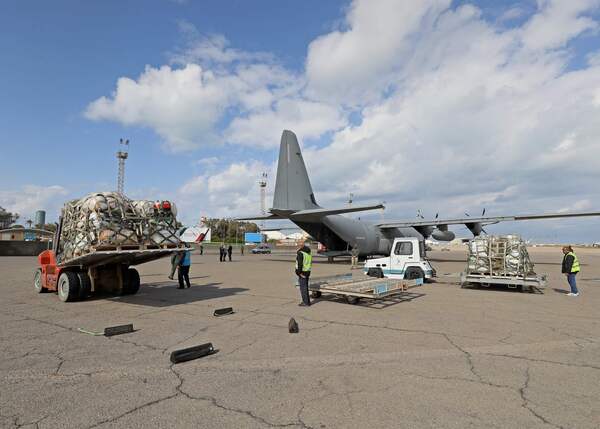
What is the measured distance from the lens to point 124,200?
10.3 m

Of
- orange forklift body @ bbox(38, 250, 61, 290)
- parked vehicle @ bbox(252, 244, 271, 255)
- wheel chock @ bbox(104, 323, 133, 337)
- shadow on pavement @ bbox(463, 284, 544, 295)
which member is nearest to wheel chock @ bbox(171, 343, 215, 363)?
wheel chock @ bbox(104, 323, 133, 337)

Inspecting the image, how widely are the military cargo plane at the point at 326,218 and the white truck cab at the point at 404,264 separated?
4666 millimetres

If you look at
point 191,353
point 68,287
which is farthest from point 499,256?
point 68,287

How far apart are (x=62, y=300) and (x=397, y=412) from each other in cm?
1050

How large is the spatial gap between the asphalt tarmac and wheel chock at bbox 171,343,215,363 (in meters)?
0.13

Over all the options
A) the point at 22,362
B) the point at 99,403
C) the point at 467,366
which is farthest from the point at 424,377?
the point at 22,362

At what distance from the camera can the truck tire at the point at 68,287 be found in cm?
1035

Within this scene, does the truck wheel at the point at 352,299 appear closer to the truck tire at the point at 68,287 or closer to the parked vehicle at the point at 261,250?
the truck tire at the point at 68,287

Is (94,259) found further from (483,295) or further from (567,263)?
(567,263)

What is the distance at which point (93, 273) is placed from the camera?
1108cm

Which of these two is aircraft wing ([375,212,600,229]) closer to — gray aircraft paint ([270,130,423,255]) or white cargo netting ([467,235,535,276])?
gray aircraft paint ([270,130,423,255])

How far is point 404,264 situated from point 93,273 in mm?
11798

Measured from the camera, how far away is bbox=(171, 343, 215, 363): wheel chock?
5270mm

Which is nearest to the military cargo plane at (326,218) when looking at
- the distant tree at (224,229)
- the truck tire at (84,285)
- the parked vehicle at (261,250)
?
the truck tire at (84,285)
